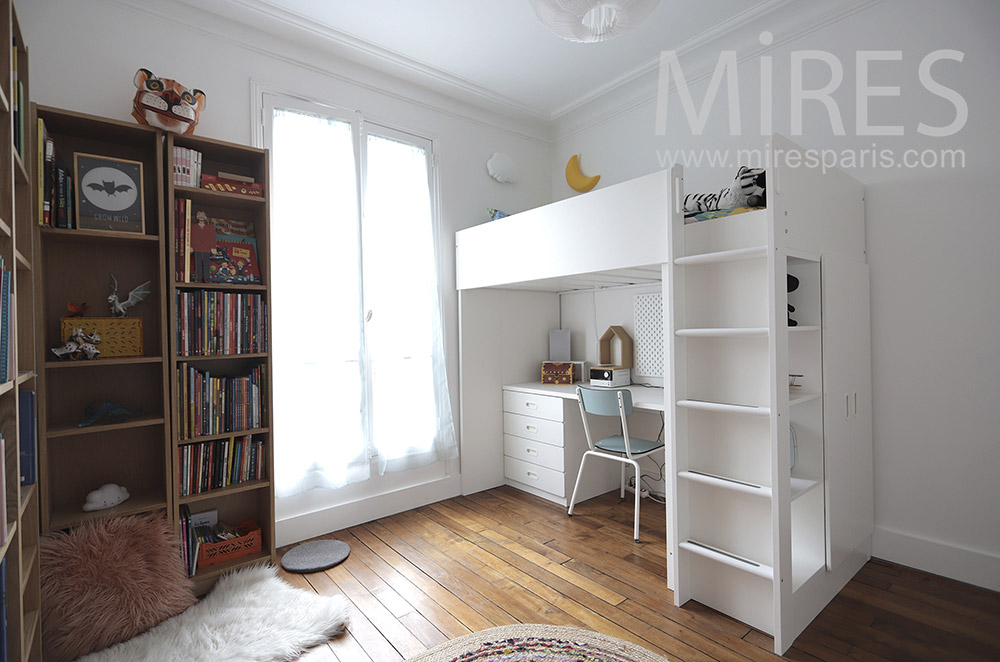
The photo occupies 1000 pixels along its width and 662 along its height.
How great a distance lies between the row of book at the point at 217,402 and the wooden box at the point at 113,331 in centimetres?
20

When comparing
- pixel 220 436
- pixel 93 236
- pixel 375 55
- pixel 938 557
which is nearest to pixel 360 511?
pixel 220 436

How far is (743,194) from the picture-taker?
2158 millimetres

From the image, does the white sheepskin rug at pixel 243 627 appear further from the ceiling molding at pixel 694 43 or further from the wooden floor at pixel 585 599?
the ceiling molding at pixel 694 43

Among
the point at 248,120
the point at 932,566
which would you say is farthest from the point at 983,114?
the point at 248,120

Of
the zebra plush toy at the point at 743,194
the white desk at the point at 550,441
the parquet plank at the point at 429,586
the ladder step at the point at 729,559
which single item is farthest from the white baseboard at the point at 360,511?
the zebra plush toy at the point at 743,194

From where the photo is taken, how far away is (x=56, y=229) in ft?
6.17

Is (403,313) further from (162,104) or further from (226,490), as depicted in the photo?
(162,104)

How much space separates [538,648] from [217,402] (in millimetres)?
1701

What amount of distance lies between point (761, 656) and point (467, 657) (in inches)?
39.6

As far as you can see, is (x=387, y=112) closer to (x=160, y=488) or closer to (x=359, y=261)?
(x=359, y=261)

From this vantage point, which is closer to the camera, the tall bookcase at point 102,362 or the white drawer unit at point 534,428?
the tall bookcase at point 102,362

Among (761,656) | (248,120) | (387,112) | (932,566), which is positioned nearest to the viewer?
(761,656)

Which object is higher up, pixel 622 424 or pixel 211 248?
pixel 211 248

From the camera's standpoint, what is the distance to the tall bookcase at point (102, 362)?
1.98 meters
